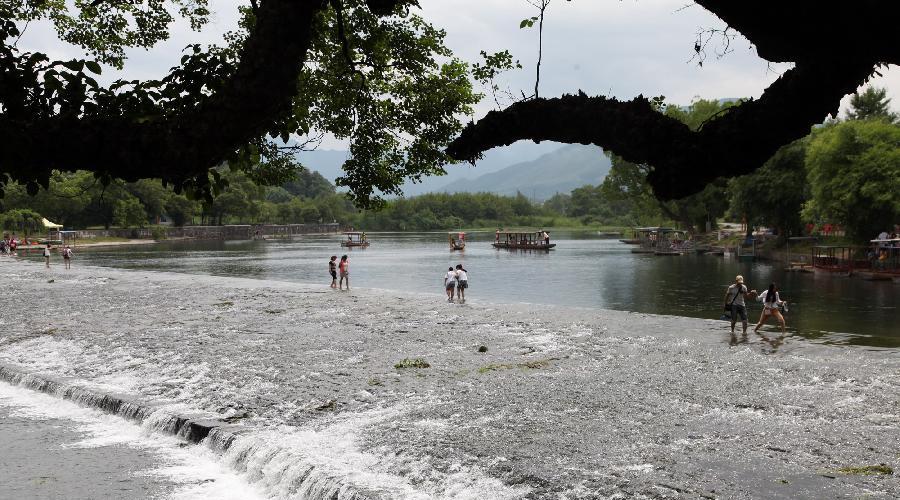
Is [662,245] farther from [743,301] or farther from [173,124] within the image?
[173,124]

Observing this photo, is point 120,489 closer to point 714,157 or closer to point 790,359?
point 714,157

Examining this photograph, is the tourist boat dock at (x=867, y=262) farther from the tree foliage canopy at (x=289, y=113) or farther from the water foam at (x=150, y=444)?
the tree foliage canopy at (x=289, y=113)

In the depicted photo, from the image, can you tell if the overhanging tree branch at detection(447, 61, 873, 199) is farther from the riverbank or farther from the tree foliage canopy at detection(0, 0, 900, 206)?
the riverbank

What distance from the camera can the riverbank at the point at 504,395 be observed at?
43.1 ft

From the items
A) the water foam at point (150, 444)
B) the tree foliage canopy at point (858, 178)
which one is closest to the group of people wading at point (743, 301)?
the water foam at point (150, 444)

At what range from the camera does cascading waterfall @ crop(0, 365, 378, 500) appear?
13.0 m

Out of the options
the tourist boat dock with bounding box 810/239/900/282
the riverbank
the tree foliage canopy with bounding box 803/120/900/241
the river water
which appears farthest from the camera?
the tree foliage canopy with bounding box 803/120/900/241

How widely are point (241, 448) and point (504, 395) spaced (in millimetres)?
6840

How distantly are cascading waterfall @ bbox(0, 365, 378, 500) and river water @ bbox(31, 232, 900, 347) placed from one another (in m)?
20.8

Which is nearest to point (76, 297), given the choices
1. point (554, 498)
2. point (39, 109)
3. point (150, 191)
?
point (554, 498)

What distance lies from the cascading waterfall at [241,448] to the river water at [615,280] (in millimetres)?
20825

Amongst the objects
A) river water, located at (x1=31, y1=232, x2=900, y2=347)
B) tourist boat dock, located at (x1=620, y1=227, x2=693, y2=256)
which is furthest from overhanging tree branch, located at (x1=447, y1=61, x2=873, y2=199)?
tourist boat dock, located at (x1=620, y1=227, x2=693, y2=256)

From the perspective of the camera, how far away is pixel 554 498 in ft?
39.7

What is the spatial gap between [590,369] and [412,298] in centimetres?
1783
